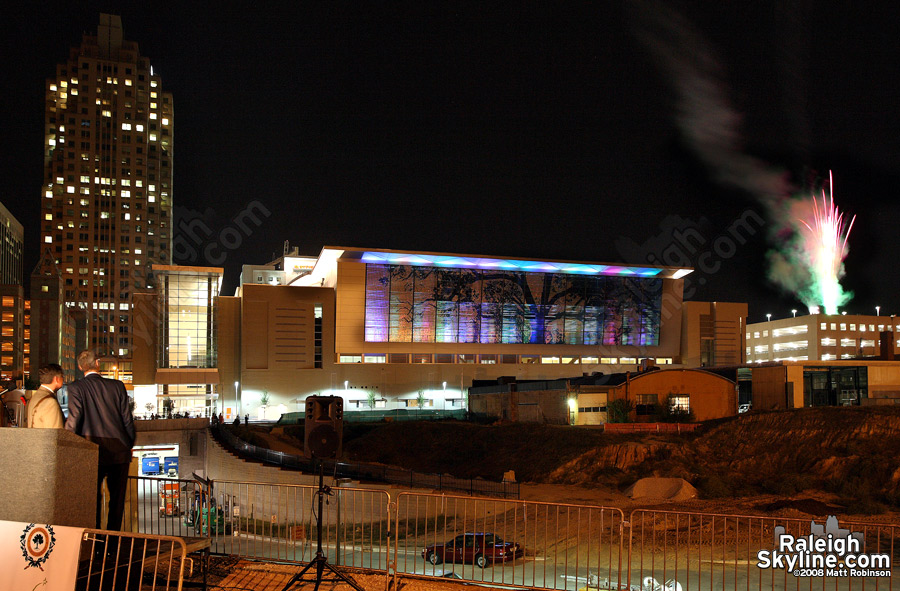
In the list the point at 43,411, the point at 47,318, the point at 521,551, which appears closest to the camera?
the point at 43,411

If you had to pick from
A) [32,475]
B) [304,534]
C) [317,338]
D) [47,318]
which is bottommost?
[317,338]

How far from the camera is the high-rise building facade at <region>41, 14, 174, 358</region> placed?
122 metres

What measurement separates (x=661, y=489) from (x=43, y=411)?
889 inches

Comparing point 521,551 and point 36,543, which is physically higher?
point 36,543

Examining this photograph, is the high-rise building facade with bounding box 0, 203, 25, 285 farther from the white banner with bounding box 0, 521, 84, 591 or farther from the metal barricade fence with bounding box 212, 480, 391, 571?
the white banner with bounding box 0, 521, 84, 591

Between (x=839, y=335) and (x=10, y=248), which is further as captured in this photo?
(x=10, y=248)

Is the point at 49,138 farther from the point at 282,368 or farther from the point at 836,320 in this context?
the point at 836,320

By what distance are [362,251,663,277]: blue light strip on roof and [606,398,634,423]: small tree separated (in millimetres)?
39850

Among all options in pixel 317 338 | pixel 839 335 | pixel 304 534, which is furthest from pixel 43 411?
pixel 839 335

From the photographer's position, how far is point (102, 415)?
25.6 feet

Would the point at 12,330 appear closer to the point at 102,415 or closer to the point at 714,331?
the point at 714,331

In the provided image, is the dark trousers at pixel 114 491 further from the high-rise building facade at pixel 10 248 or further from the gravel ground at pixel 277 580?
the high-rise building facade at pixel 10 248

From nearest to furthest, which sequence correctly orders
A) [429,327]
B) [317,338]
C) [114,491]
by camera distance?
[114,491], [317,338], [429,327]

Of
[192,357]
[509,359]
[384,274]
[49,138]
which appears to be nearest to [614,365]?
[509,359]
